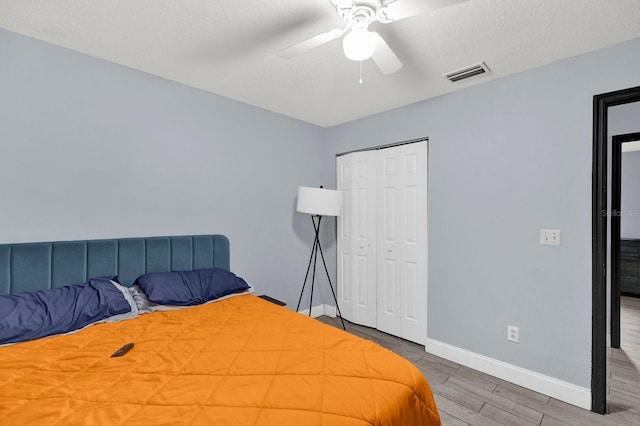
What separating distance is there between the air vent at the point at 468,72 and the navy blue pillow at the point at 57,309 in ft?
9.82

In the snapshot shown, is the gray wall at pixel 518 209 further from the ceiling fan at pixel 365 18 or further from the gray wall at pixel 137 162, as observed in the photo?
the gray wall at pixel 137 162

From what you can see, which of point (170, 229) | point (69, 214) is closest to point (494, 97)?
point (170, 229)

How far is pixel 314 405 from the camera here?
1.07 metres

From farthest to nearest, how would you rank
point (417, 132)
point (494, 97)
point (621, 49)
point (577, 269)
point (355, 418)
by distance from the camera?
point (417, 132) → point (494, 97) → point (577, 269) → point (621, 49) → point (355, 418)

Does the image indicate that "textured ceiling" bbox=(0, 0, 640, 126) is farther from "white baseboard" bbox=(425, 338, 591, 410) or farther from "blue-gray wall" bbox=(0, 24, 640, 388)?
"white baseboard" bbox=(425, 338, 591, 410)

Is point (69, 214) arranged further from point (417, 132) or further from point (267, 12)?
point (417, 132)

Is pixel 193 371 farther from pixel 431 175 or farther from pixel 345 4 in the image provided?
pixel 431 175

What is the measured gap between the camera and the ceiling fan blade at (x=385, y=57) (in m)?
1.61

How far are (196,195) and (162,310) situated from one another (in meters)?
1.08

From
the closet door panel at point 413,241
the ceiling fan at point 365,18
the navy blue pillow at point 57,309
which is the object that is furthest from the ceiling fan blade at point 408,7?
the navy blue pillow at point 57,309

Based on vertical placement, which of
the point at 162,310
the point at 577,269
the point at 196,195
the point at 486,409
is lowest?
the point at 486,409

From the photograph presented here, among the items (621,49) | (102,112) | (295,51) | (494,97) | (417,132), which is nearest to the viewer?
Result: (295,51)

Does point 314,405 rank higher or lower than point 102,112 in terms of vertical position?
lower

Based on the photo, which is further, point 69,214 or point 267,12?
point 69,214
